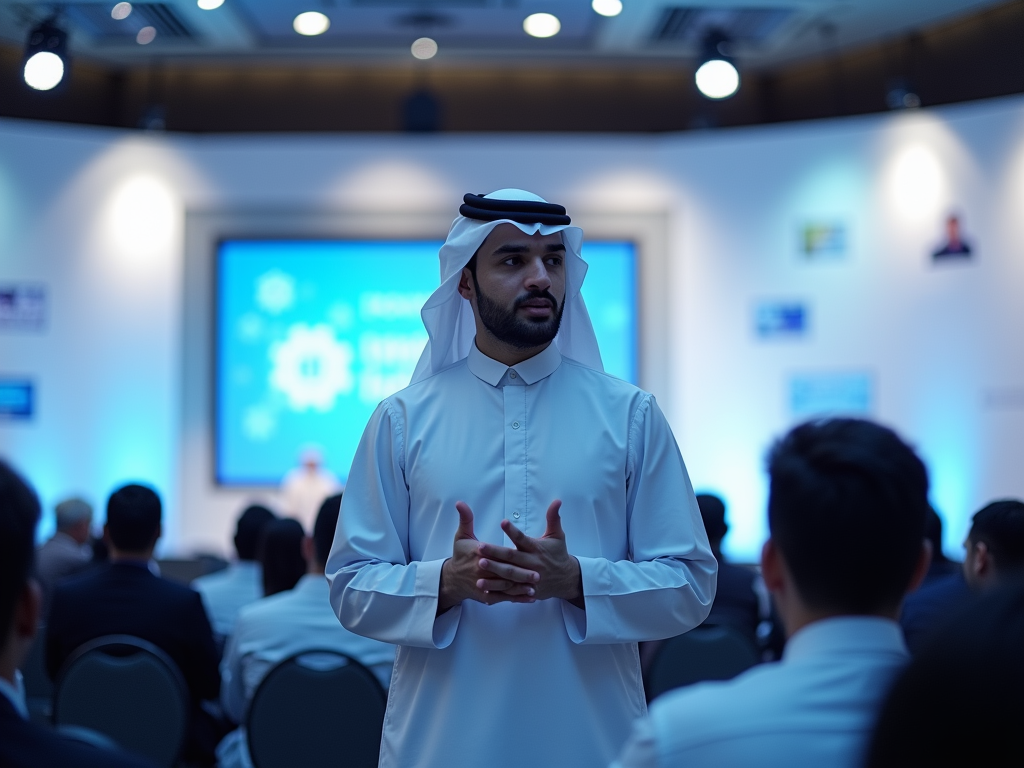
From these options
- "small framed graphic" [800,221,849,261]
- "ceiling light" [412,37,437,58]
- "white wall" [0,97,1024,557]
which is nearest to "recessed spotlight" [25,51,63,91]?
"white wall" [0,97,1024,557]

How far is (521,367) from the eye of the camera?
1.91 meters

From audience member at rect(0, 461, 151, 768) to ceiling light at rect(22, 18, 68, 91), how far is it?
20.2 feet

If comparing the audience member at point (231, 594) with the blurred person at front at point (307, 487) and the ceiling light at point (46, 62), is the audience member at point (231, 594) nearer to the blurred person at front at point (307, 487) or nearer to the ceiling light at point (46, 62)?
the blurred person at front at point (307, 487)

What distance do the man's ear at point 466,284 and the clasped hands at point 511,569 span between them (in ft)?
1.65

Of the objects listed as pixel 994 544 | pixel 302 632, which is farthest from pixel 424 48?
pixel 994 544

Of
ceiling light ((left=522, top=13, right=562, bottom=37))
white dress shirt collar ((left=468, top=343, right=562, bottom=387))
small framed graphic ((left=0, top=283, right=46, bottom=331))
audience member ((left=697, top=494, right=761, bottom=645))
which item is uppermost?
ceiling light ((left=522, top=13, right=562, bottom=37))

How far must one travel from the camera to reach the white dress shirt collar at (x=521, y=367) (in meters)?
1.91

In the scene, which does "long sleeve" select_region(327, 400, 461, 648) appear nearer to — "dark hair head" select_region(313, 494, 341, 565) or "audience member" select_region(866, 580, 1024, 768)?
"audience member" select_region(866, 580, 1024, 768)

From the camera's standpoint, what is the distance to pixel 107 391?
26.7 feet

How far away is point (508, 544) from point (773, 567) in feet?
2.42

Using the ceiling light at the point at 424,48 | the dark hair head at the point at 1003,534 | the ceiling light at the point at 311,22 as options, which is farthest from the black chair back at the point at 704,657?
the ceiling light at the point at 424,48

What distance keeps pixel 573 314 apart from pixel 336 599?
686mm

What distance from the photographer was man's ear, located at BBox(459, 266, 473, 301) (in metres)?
1.99

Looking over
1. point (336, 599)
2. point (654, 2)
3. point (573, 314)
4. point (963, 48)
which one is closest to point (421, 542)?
point (336, 599)
